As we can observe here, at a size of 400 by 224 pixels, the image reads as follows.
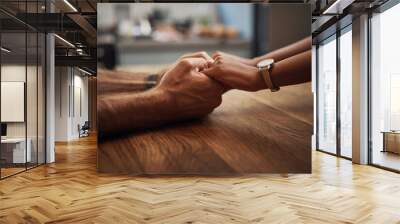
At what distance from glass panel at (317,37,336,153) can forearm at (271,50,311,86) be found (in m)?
3.85

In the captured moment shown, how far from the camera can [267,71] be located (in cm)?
638

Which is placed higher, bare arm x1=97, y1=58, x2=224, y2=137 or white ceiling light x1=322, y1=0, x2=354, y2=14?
white ceiling light x1=322, y1=0, x2=354, y2=14

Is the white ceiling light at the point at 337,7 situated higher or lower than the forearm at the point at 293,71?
higher

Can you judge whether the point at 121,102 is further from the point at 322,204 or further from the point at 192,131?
the point at 322,204

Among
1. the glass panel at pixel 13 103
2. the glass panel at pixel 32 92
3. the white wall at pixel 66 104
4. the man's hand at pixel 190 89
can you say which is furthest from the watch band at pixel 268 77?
the white wall at pixel 66 104

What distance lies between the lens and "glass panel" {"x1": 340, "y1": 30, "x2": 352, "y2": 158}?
881 centimetres

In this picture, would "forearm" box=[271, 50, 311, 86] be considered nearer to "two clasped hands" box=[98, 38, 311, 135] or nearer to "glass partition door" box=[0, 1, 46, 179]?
"two clasped hands" box=[98, 38, 311, 135]

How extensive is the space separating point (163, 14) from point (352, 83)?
430 cm

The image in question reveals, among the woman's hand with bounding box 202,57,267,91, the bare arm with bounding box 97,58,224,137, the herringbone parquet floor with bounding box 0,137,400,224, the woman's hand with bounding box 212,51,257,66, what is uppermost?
the woman's hand with bounding box 212,51,257,66

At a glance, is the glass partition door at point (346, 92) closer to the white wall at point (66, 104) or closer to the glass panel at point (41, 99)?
the glass panel at point (41, 99)

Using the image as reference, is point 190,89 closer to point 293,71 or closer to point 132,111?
point 132,111

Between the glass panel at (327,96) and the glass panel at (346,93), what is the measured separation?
0.51m

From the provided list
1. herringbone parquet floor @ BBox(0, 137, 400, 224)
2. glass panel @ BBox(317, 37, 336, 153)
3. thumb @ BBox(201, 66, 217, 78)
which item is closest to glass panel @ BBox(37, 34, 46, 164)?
herringbone parquet floor @ BBox(0, 137, 400, 224)

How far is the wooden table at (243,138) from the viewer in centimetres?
636
